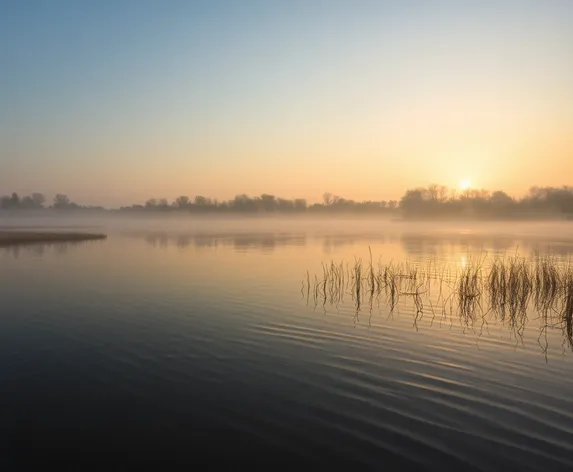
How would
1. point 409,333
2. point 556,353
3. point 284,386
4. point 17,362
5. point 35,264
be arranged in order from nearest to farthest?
point 284,386, point 17,362, point 556,353, point 409,333, point 35,264

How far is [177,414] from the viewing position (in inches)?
298

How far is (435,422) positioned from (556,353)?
5925 millimetres

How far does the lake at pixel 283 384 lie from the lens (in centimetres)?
646

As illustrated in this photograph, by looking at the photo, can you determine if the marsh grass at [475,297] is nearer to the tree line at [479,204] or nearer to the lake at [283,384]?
the lake at [283,384]

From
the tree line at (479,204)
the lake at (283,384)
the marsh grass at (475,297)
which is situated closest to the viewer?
the lake at (283,384)

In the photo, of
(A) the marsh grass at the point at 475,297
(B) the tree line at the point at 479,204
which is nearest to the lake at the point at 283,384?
(A) the marsh grass at the point at 475,297

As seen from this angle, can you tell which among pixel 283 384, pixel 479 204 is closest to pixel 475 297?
pixel 283 384

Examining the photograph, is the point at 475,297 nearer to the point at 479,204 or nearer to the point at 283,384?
the point at 283,384

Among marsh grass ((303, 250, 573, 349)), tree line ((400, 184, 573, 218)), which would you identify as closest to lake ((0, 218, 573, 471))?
marsh grass ((303, 250, 573, 349))

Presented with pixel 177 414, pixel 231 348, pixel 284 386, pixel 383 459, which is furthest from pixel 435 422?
pixel 231 348

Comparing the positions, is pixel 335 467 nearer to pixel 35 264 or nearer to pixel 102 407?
pixel 102 407

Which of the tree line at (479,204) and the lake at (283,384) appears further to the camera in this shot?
the tree line at (479,204)

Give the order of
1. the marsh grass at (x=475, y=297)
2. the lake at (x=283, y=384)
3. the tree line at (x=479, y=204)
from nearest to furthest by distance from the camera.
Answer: the lake at (x=283, y=384), the marsh grass at (x=475, y=297), the tree line at (x=479, y=204)

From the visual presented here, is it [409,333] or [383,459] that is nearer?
[383,459]
